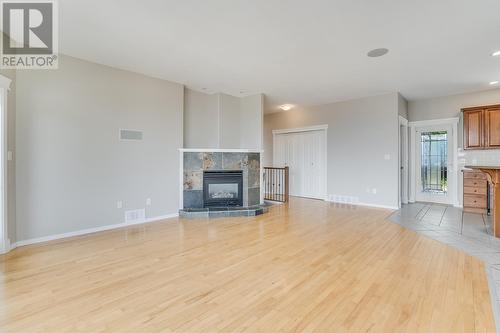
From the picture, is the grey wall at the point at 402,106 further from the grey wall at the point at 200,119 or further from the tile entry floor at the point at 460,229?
the grey wall at the point at 200,119

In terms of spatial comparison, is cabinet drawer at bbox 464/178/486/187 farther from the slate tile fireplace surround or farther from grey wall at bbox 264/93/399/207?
the slate tile fireplace surround

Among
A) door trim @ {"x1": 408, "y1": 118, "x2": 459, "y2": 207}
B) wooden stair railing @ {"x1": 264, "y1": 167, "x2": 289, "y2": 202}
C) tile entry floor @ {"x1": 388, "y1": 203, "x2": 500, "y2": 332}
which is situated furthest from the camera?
wooden stair railing @ {"x1": 264, "y1": 167, "x2": 289, "y2": 202}

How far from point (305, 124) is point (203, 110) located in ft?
10.5

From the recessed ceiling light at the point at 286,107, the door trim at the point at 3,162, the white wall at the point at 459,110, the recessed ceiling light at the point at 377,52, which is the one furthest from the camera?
the recessed ceiling light at the point at 286,107

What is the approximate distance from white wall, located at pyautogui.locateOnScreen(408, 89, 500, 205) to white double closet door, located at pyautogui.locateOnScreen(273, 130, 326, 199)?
2.53 metres

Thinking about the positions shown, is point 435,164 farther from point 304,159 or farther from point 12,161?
point 12,161

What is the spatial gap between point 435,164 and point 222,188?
5601 millimetres

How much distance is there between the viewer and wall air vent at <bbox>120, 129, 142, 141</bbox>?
4302mm

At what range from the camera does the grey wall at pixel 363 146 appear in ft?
18.9

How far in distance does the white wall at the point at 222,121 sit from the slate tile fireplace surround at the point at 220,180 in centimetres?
64

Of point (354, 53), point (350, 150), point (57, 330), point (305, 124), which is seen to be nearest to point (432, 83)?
point (350, 150)

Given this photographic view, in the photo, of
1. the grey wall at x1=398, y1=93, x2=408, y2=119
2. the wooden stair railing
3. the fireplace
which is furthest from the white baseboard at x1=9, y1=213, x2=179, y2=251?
the grey wall at x1=398, y1=93, x2=408, y2=119

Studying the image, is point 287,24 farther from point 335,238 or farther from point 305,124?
point 305,124

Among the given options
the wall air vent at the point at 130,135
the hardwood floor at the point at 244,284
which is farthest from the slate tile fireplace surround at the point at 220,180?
the hardwood floor at the point at 244,284
